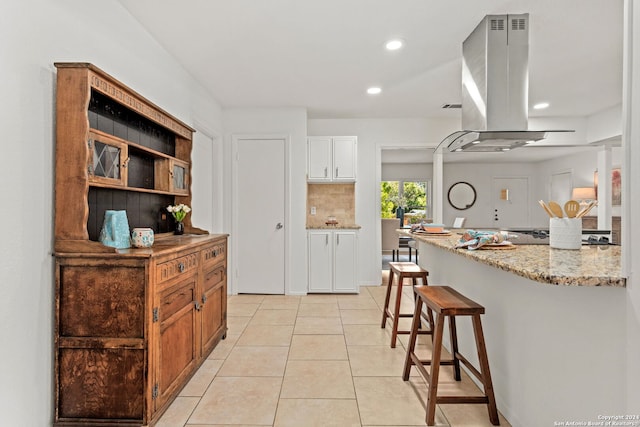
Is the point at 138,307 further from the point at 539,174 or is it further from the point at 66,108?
the point at 539,174

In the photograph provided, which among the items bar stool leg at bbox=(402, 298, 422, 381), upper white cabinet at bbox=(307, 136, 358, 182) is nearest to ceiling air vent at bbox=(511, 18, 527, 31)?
bar stool leg at bbox=(402, 298, 422, 381)

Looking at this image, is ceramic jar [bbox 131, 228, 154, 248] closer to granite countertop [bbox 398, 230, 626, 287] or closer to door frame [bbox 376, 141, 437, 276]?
granite countertop [bbox 398, 230, 626, 287]

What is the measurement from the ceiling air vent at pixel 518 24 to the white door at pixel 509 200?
7871mm

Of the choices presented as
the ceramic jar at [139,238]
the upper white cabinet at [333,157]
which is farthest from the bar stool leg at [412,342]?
the upper white cabinet at [333,157]

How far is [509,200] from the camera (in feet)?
31.4

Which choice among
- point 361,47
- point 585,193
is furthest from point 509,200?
point 361,47

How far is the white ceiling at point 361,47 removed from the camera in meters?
2.39

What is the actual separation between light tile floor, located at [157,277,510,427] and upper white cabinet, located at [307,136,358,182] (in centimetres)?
217

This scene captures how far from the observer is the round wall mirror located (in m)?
9.57

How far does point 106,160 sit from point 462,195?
30.2 ft

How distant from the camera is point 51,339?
173cm

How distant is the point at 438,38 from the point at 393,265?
2.00 m

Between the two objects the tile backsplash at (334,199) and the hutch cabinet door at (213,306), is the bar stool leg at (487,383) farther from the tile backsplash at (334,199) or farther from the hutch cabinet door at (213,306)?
the tile backsplash at (334,199)

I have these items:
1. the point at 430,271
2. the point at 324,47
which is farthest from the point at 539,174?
the point at 324,47
